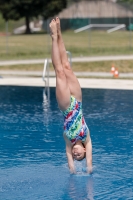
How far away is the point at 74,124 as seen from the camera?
32.1 ft

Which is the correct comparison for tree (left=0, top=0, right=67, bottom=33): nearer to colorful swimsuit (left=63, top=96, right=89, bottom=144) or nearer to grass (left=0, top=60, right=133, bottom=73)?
grass (left=0, top=60, right=133, bottom=73)

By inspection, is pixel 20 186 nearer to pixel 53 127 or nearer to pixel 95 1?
pixel 53 127

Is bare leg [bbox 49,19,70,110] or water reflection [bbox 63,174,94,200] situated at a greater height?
bare leg [bbox 49,19,70,110]

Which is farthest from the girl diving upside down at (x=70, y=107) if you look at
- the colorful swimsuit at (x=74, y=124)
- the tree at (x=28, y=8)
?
the tree at (x=28, y=8)

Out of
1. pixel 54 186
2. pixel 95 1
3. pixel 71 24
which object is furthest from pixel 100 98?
pixel 95 1

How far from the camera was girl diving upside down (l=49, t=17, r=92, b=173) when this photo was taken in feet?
31.8

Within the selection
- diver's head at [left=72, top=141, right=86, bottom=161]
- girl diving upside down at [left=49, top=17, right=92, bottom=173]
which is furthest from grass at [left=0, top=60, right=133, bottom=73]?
diver's head at [left=72, top=141, right=86, bottom=161]

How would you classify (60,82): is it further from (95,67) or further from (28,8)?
(28,8)

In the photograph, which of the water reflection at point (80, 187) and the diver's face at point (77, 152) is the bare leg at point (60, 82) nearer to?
the diver's face at point (77, 152)

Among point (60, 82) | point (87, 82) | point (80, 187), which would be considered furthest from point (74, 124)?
point (87, 82)

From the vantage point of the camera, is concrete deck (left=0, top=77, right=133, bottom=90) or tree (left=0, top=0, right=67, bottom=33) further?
tree (left=0, top=0, right=67, bottom=33)

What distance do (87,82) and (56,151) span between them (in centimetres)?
1133

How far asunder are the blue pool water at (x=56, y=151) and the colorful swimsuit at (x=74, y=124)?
73 cm

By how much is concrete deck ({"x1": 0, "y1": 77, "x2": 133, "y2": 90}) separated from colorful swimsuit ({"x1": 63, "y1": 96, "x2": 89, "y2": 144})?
11.3 metres
